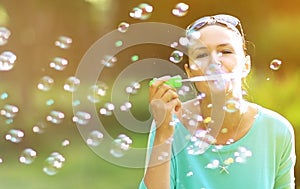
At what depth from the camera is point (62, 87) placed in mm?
4090

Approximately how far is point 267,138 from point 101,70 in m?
Result: 2.39

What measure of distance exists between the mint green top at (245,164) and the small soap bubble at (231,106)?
3.1 inches

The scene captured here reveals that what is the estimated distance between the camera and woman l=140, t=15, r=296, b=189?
Answer: 5.23 ft

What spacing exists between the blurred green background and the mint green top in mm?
1787

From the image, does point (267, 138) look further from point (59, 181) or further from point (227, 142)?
point (59, 181)

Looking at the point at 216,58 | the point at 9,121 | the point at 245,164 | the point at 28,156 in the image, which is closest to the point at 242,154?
the point at 245,164

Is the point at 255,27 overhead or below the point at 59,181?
overhead

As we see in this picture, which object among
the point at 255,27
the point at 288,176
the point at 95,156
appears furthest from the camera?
the point at 95,156

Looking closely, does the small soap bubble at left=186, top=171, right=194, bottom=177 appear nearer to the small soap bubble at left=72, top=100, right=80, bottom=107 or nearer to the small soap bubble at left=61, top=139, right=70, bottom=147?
the small soap bubble at left=61, top=139, right=70, bottom=147

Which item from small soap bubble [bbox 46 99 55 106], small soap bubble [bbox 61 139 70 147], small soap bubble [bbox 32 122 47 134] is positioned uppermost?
small soap bubble [bbox 46 99 55 106]

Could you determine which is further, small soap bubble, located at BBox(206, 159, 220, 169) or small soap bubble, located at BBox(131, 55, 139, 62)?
small soap bubble, located at BBox(131, 55, 139, 62)

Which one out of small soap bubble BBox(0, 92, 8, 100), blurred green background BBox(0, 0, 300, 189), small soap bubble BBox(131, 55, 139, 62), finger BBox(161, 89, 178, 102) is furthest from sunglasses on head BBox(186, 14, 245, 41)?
small soap bubble BBox(0, 92, 8, 100)

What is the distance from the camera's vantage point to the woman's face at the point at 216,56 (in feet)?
5.16

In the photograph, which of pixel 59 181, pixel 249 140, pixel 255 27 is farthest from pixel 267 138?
pixel 59 181
